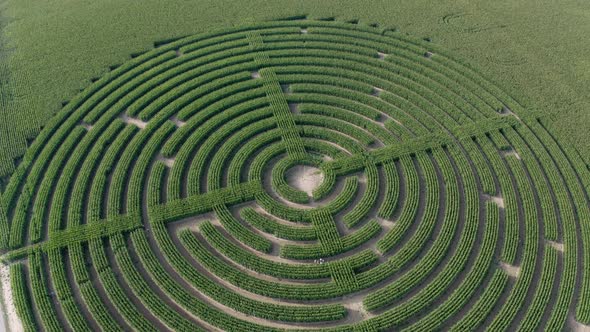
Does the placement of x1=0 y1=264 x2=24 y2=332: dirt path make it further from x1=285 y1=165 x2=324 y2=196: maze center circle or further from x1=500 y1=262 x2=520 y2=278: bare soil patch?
x1=500 y1=262 x2=520 y2=278: bare soil patch

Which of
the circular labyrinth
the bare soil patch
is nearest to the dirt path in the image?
the circular labyrinth

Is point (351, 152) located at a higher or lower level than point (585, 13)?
lower

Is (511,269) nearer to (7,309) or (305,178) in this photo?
(305,178)

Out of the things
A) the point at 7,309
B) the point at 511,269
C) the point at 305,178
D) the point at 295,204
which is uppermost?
the point at 305,178

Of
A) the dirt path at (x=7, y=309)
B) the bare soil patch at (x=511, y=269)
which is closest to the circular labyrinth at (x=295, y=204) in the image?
the bare soil patch at (x=511, y=269)

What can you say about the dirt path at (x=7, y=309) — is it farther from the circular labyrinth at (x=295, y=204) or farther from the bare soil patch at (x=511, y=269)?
the bare soil patch at (x=511, y=269)

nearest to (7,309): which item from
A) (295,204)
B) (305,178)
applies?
(295,204)

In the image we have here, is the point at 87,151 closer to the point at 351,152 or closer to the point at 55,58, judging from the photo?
the point at 55,58

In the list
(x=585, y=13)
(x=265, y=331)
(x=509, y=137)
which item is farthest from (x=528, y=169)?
(x=585, y=13)
